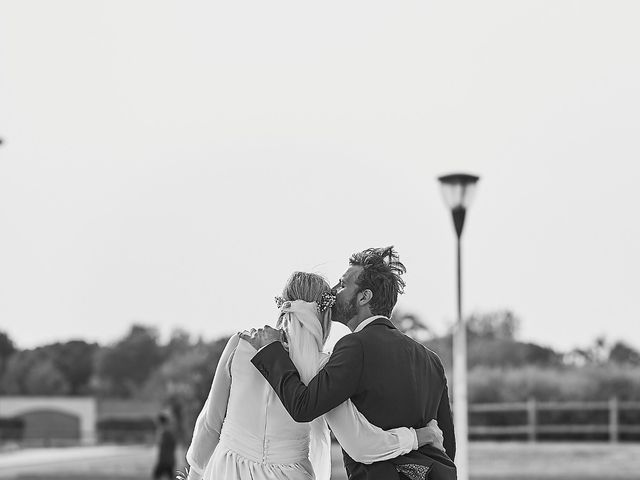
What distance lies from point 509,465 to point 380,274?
27959 mm

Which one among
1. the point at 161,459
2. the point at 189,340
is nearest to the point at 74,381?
the point at 189,340

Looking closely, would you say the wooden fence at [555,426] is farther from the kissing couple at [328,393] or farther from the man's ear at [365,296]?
the man's ear at [365,296]

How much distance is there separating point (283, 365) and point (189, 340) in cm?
9409

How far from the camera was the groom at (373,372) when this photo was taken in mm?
5414

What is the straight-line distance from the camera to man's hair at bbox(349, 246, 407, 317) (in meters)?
5.66

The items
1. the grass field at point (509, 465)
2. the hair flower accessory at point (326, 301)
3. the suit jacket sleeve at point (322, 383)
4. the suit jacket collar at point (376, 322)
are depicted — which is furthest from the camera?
the grass field at point (509, 465)

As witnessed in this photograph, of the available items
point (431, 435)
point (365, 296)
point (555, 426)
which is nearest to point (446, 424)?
point (431, 435)

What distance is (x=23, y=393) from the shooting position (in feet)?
255

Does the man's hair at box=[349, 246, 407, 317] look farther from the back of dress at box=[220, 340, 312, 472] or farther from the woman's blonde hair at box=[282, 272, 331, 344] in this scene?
the back of dress at box=[220, 340, 312, 472]

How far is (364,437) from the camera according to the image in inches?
216

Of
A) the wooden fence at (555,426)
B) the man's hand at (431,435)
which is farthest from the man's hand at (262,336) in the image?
the wooden fence at (555,426)

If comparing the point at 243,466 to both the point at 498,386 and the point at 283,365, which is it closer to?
the point at 283,365

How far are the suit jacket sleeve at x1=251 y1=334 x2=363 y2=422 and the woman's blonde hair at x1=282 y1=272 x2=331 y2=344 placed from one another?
31 cm

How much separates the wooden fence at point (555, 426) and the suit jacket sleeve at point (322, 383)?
126 ft
